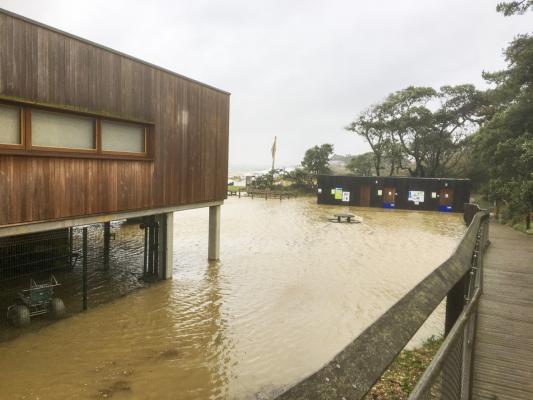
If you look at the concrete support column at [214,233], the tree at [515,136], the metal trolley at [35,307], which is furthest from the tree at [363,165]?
the metal trolley at [35,307]

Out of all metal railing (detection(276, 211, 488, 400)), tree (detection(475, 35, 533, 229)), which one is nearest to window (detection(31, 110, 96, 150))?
metal railing (detection(276, 211, 488, 400))

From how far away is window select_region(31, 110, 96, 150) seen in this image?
8.95 metres

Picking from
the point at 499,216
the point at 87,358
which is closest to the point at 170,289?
the point at 87,358

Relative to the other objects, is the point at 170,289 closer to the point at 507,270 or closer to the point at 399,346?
the point at 507,270

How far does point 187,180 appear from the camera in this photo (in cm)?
1377

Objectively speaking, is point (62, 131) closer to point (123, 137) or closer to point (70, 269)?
point (123, 137)

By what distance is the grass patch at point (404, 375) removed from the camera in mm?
6196

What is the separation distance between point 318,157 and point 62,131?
164 ft

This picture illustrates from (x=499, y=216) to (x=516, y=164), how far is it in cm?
1009

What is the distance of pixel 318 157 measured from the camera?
57.8 meters

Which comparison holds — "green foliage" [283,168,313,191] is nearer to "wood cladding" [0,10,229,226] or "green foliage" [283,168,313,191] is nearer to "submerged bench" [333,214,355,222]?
"submerged bench" [333,214,355,222]

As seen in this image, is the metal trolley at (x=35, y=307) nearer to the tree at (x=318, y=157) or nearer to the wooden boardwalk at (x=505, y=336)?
the wooden boardwalk at (x=505, y=336)

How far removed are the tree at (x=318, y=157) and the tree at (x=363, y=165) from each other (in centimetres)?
776

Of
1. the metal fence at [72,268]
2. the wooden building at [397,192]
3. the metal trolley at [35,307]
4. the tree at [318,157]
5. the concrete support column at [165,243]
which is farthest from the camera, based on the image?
the tree at [318,157]
